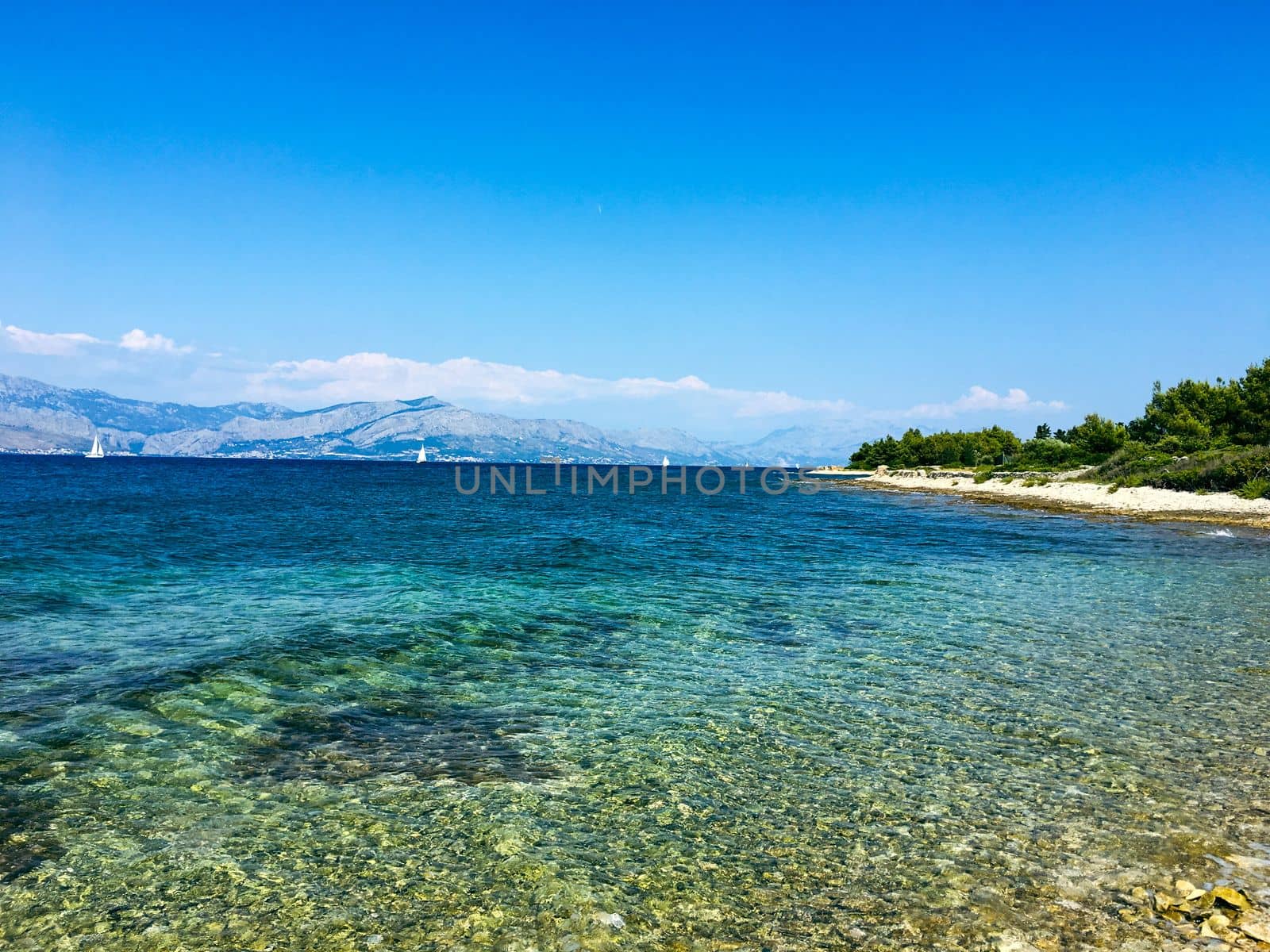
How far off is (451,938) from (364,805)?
3237 millimetres

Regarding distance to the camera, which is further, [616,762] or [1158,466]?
[1158,466]

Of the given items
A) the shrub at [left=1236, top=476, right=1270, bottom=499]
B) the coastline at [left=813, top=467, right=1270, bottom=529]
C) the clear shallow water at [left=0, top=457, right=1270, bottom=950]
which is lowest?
the clear shallow water at [left=0, top=457, right=1270, bottom=950]

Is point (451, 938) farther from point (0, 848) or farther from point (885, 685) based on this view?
point (885, 685)

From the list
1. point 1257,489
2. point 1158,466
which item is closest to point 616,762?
point 1257,489

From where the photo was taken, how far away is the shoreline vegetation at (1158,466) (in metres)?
62.9

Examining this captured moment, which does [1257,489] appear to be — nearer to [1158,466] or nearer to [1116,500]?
[1116,500]

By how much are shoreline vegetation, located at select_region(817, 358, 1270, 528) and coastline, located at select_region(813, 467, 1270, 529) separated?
0.12 m

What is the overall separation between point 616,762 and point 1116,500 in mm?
74171

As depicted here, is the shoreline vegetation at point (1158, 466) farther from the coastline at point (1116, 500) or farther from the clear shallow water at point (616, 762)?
the clear shallow water at point (616, 762)

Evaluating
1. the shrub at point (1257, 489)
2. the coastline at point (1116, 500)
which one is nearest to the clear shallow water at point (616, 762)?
the coastline at point (1116, 500)

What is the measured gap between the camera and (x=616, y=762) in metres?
11.1

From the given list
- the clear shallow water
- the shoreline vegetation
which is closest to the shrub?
the shoreline vegetation

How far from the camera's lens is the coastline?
56.2m

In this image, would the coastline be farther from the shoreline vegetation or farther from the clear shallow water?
the clear shallow water
